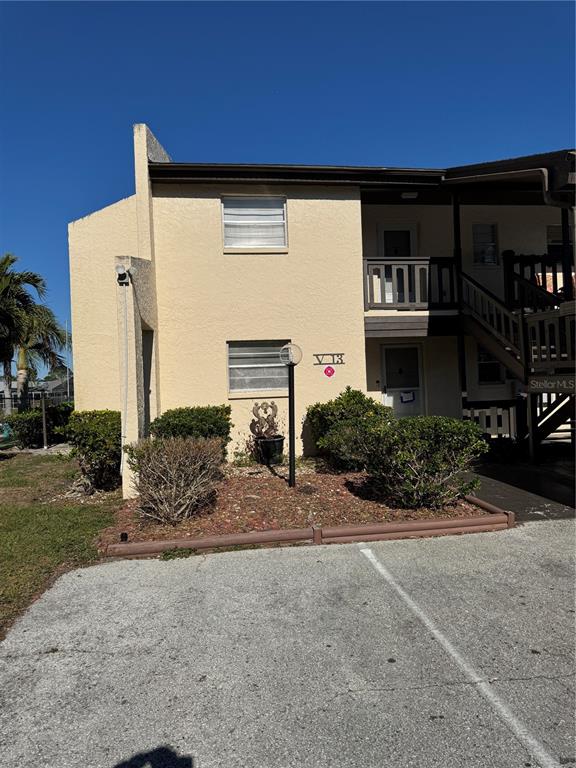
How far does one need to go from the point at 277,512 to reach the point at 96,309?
669 centimetres

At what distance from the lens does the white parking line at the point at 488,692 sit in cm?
236

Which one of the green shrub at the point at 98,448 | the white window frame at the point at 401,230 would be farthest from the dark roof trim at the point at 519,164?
the green shrub at the point at 98,448

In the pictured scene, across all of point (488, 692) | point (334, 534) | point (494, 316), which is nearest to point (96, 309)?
point (334, 534)

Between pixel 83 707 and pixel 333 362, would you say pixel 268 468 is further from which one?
pixel 83 707

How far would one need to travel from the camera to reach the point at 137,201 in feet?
31.5

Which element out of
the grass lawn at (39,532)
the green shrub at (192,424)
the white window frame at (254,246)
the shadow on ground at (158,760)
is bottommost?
the shadow on ground at (158,760)

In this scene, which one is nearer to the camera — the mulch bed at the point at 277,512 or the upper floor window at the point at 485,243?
the mulch bed at the point at 277,512

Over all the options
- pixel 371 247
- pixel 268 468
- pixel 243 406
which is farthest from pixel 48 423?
pixel 371 247

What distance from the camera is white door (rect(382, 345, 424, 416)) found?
37.8 feet

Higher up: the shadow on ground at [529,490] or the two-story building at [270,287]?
the two-story building at [270,287]

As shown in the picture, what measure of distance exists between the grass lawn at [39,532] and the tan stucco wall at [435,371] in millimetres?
6539

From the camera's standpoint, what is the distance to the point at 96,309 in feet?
34.0

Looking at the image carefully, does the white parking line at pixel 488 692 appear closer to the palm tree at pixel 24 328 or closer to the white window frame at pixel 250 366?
the white window frame at pixel 250 366

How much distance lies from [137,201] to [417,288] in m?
6.16
